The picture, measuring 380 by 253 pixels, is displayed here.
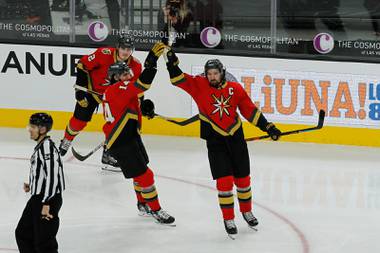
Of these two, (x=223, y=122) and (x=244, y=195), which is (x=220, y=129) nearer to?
(x=223, y=122)

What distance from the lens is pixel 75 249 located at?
613 centimetres

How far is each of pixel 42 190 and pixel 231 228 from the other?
5.26ft

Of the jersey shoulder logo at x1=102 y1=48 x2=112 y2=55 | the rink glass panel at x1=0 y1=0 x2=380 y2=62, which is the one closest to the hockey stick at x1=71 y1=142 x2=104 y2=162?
the jersey shoulder logo at x1=102 y1=48 x2=112 y2=55

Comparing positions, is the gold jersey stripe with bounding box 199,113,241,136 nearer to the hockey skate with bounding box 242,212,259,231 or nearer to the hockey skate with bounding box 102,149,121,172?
the hockey skate with bounding box 242,212,259,231

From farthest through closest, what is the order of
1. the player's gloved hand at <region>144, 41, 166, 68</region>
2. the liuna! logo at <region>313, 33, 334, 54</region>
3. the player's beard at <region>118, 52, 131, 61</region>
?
the liuna! logo at <region>313, 33, 334, 54</region>, the player's beard at <region>118, 52, 131, 61</region>, the player's gloved hand at <region>144, 41, 166, 68</region>

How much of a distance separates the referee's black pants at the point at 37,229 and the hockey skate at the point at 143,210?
1553 millimetres

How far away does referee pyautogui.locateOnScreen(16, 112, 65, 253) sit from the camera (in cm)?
520

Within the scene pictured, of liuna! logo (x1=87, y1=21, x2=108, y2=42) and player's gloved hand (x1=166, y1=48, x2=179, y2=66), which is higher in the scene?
player's gloved hand (x1=166, y1=48, x2=179, y2=66)

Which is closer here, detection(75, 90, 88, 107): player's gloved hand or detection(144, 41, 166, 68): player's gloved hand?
detection(144, 41, 166, 68): player's gloved hand

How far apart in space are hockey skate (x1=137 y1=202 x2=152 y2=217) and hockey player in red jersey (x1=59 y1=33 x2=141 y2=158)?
130 centimetres

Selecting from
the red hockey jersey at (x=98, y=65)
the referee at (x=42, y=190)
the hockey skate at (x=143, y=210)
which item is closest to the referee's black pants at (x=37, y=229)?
the referee at (x=42, y=190)

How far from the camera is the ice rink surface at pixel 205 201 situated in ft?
20.6

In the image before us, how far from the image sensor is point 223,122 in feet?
21.0

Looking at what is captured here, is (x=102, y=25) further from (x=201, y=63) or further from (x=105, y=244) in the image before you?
(x=105, y=244)
